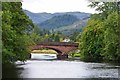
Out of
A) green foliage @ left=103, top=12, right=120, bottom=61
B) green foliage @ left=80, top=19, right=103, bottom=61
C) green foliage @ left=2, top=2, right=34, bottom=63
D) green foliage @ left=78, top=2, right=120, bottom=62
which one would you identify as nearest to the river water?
green foliage @ left=2, top=2, right=34, bottom=63

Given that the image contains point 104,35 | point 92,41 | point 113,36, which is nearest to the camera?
point 113,36

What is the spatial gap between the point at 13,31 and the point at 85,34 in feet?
141

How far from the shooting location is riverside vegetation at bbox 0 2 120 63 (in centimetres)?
3136

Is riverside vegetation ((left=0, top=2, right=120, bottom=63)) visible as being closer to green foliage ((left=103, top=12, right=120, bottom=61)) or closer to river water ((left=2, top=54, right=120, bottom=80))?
green foliage ((left=103, top=12, right=120, bottom=61))

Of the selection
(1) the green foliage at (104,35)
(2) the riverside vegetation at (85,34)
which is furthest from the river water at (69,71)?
(1) the green foliage at (104,35)

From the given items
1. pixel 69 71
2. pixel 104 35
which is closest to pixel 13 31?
pixel 69 71

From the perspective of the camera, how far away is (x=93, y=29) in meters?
72.5

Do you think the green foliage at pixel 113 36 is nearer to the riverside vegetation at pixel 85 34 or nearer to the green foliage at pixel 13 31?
the riverside vegetation at pixel 85 34

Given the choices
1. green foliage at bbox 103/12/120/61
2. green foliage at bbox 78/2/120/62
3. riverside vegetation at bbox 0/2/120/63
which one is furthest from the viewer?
green foliage at bbox 78/2/120/62

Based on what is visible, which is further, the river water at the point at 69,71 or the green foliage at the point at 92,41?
the green foliage at the point at 92,41

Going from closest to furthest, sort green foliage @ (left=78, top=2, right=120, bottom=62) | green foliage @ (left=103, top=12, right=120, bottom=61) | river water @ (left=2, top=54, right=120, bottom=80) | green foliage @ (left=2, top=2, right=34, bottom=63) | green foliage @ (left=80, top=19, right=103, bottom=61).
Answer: green foliage @ (left=2, top=2, right=34, bottom=63), river water @ (left=2, top=54, right=120, bottom=80), green foliage @ (left=103, top=12, right=120, bottom=61), green foliage @ (left=78, top=2, right=120, bottom=62), green foliage @ (left=80, top=19, right=103, bottom=61)

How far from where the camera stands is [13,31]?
114 ft

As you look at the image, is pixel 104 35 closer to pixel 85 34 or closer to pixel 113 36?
pixel 113 36

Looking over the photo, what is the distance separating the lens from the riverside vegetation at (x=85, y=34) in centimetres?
3136
